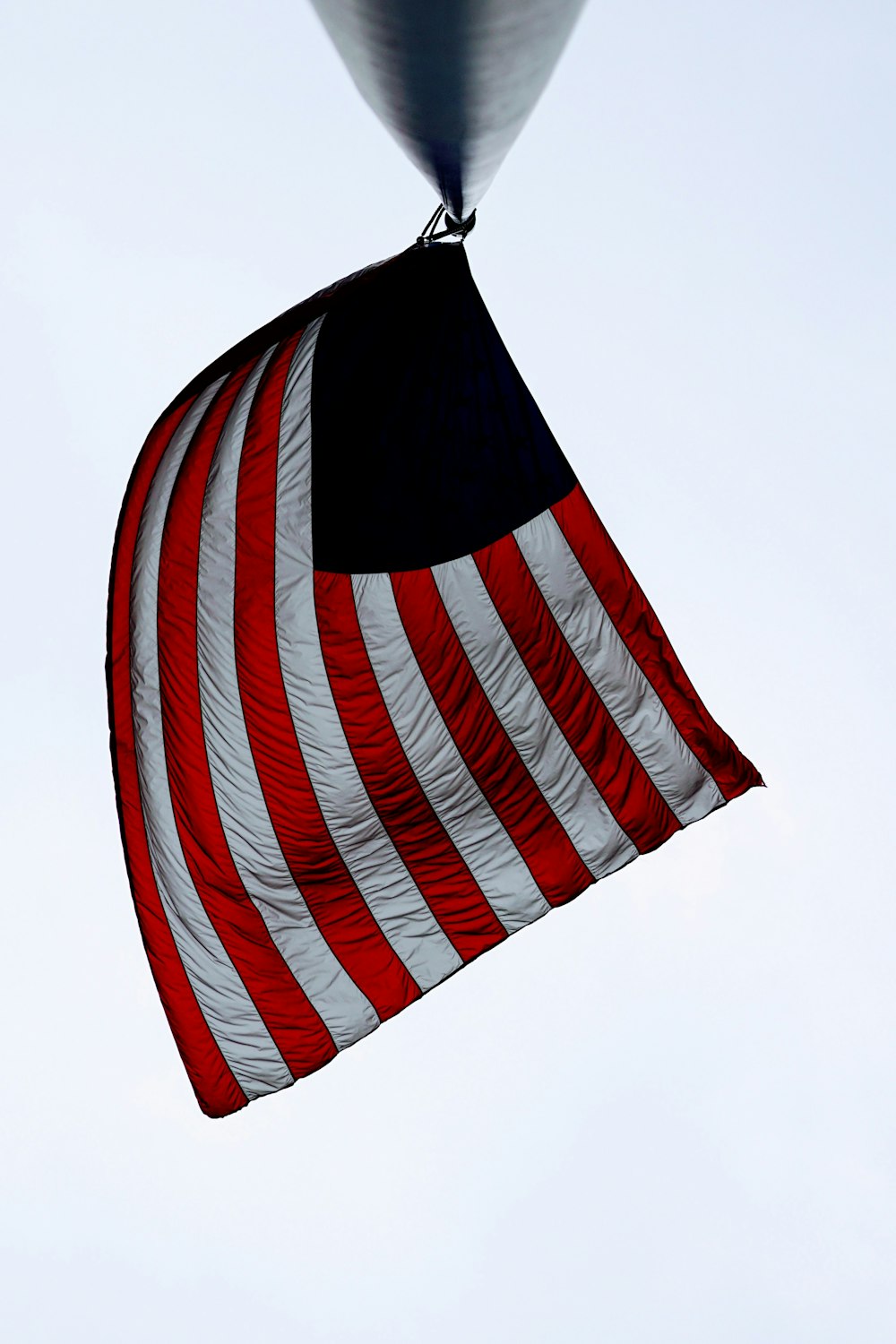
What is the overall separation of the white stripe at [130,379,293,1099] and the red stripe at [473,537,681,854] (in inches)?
93.8

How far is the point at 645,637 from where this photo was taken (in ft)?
30.9

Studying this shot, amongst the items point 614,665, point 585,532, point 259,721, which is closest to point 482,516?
point 585,532

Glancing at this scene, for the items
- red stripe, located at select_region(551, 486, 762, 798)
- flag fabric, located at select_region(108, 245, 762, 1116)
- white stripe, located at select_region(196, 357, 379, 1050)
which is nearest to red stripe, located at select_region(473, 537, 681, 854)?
flag fabric, located at select_region(108, 245, 762, 1116)

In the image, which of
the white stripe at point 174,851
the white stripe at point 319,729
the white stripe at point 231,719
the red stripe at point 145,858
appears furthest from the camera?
the red stripe at point 145,858

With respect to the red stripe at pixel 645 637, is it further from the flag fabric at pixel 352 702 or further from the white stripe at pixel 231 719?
the white stripe at pixel 231 719

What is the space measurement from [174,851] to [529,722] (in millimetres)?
2674

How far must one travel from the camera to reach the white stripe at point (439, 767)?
919 cm

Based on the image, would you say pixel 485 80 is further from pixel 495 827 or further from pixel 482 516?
pixel 495 827

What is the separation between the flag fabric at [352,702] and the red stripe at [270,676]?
2 centimetres

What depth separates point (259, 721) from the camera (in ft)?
30.7

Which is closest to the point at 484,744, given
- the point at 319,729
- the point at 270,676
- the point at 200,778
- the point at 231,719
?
the point at 319,729

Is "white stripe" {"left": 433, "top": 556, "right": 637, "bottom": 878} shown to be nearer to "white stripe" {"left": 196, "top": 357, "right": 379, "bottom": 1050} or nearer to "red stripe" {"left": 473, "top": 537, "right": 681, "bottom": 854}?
"red stripe" {"left": 473, "top": 537, "right": 681, "bottom": 854}

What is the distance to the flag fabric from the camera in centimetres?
897

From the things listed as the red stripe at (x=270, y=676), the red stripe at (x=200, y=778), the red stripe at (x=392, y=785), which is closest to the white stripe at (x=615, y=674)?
the red stripe at (x=392, y=785)
